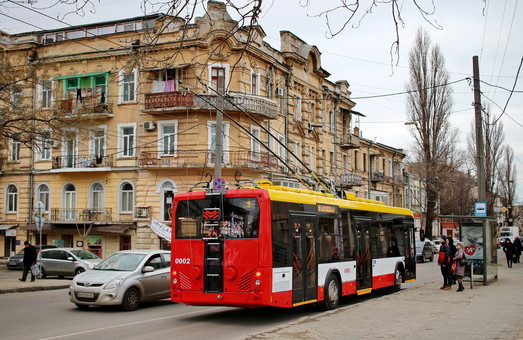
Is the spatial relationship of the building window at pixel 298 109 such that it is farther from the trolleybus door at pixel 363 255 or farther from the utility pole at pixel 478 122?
the trolleybus door at pixel 363 255

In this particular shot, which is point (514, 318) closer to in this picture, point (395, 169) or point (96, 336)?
point (96, 336)

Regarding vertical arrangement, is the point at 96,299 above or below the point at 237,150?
below

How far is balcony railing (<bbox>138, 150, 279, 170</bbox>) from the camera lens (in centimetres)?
3444

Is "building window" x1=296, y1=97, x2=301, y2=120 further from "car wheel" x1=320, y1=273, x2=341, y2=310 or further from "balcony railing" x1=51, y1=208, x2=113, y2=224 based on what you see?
"car wheel" x1=320, y1=273, x2=341, y2=310

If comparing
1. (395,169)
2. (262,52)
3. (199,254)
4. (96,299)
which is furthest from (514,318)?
(395,169)

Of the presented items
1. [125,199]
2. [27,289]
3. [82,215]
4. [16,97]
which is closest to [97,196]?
[82,215]

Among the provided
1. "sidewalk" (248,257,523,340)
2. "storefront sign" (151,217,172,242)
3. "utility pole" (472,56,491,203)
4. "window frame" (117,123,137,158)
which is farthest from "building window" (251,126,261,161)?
"sidewalk" (248,257,523,340)

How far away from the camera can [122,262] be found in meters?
16.0

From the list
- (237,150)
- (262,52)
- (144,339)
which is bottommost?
(144,339)

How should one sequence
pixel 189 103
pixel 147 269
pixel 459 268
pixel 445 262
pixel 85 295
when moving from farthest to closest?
1. pixel 189 103
2. pixel 445 262
3. pixel 459 268
4. pixel 147 269
5. pixel 85 295

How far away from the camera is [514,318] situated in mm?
12367

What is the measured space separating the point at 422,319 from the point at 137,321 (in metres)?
6.15

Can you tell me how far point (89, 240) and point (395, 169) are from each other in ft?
139

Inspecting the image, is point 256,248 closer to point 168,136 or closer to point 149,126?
point 168,136
